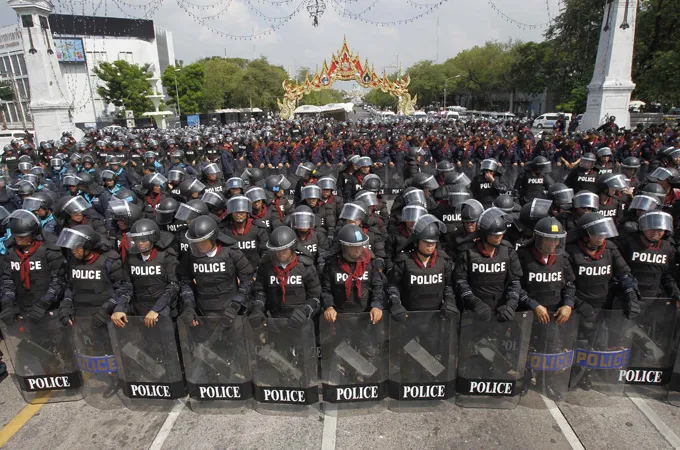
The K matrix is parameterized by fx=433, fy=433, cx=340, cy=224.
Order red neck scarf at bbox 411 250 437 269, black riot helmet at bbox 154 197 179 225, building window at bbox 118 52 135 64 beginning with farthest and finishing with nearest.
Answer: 1. building window at bbox 118 52 135 64
2. black riot helmet at bbox 154 197 179 225
3. red neck scarf at bbox 411 250 437 269

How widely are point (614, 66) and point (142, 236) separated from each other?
80.8ft

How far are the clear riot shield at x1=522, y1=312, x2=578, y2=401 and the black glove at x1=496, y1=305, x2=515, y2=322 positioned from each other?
1.37 feet

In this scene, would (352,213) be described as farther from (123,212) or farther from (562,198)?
(562,198)

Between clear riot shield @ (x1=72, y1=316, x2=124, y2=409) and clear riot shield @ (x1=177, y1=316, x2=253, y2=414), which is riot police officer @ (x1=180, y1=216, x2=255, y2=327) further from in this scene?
clear riot shield @ (x1=72, y1=316, x2=124, y2=409)

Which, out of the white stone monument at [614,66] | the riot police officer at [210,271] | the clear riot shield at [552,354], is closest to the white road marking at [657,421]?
the clear riot shield at [552,354]

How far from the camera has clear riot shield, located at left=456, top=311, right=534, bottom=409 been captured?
14.7ft

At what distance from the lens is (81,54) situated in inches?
2692

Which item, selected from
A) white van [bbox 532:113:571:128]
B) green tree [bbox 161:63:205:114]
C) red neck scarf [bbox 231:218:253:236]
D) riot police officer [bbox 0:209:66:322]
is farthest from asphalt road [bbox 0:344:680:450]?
green tree [bbox 161:63:205:114]

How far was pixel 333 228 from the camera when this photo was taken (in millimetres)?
7605

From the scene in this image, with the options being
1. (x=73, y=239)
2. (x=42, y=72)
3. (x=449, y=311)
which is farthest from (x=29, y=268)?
(x=42, y=72)

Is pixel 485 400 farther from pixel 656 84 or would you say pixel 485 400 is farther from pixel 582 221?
pixel 656 84

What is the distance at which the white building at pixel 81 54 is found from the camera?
214ft

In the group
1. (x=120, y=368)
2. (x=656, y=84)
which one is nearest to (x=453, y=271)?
(x=120, y=368)

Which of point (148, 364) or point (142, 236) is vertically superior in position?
point (142, 236)
